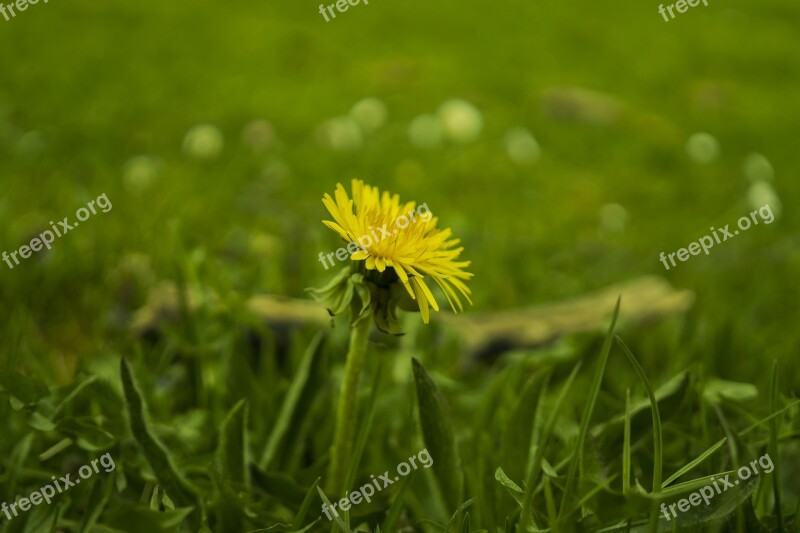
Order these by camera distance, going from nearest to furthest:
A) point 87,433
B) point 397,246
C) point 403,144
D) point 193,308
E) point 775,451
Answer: point 397,246 < point 775,451 < point 87,433 < point 193,308 < point 403,144

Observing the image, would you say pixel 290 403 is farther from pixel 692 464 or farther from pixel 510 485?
pixel 692 464

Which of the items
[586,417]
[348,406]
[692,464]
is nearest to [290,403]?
[348,406]

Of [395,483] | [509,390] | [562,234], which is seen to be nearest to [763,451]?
[509,390]

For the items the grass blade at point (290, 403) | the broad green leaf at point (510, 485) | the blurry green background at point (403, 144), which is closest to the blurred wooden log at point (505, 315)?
the blurry green background at point (403, 144)

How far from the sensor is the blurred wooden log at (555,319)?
2.24 metres

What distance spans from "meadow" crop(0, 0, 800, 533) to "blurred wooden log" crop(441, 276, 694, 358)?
0.01m

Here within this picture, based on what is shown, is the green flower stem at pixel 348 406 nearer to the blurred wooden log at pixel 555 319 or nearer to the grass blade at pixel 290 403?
the grass blade at pixel 290 403

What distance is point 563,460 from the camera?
1323 millimetres

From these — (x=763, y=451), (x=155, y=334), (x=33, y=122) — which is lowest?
(x=763, y=451)

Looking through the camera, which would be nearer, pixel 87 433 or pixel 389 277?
pixel 389 277

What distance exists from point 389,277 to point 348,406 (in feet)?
0.84

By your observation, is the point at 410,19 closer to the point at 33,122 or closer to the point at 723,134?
the point at 723,134

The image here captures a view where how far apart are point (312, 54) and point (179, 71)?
1.17m

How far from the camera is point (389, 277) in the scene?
118 cm
